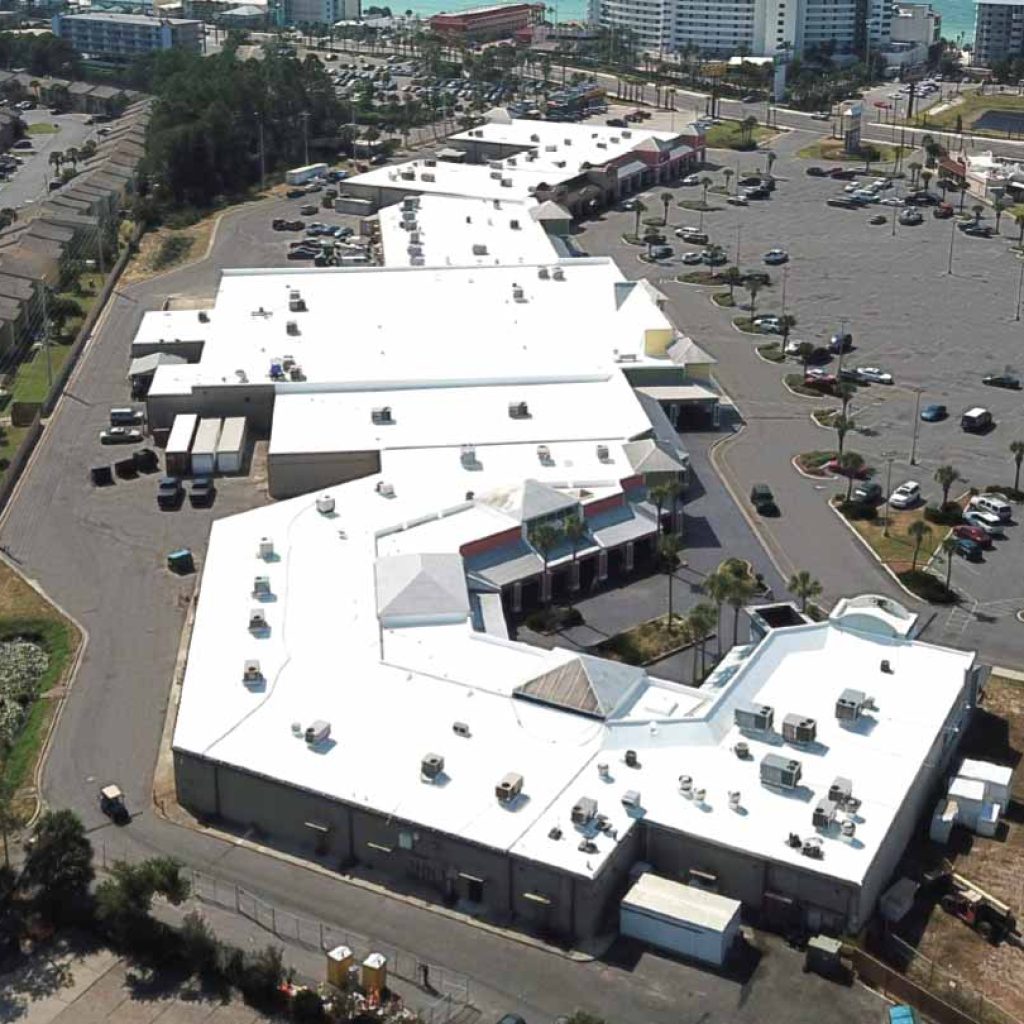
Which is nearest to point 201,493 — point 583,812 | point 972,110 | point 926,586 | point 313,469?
point 313,469

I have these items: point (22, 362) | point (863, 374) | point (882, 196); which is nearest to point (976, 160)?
point (882, 196)

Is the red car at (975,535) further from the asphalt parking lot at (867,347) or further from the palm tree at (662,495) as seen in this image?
the palm tree at (662,495)

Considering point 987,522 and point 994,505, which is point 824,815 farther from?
point 994,505

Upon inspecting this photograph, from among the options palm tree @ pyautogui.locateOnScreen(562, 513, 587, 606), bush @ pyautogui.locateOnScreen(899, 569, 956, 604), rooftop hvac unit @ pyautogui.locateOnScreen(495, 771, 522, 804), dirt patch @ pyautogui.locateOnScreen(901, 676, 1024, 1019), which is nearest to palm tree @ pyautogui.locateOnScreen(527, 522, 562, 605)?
palm tree @ pyautogui.locateOnScreen(562, 513, 587, 606)

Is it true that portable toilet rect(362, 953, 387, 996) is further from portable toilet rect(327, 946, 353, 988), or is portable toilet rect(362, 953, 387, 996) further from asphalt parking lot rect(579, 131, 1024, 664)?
asphalt parking lot rect(579, 131, 1024, 664)

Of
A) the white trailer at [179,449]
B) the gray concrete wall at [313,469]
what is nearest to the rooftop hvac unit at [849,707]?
the gray concrete wall at [313,469]
